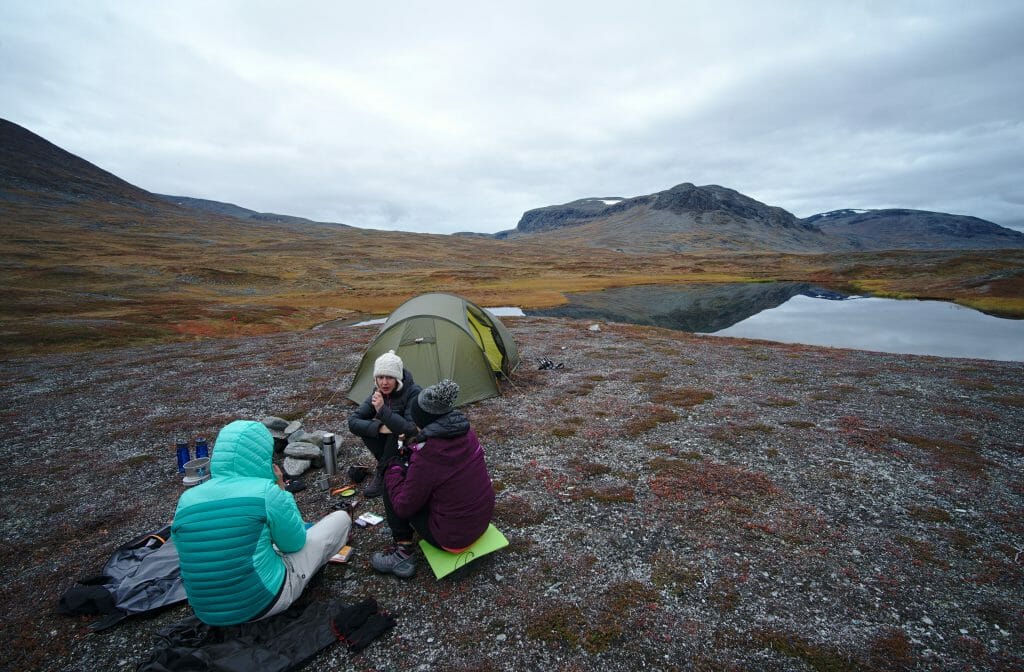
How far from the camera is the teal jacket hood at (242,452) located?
489 cm

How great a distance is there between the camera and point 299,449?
9758 millimetres

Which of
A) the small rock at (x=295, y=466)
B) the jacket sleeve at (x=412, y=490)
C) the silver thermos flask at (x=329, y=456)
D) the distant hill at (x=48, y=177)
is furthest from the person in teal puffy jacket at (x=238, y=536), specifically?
the distant hill at (x=48, y=177)

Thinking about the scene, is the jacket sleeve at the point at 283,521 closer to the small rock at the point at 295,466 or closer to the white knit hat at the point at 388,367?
the white knit hat at the point at 388,367

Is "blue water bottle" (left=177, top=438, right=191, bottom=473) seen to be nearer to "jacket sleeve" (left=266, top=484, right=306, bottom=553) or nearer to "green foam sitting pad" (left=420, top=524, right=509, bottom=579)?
"jacket sleeve" (left=266, top=484, right=306, bottom=553)

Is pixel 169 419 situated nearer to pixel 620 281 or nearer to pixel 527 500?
pixel 527 500

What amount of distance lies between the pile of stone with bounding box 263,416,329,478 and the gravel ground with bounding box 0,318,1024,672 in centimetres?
89

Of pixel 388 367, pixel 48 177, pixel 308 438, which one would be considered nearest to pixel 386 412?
pixel 388 367

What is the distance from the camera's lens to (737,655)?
204 inches

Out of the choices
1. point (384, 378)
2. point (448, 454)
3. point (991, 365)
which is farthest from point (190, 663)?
point (991, 365)

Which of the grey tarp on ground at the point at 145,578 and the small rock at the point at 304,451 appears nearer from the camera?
the grey tarp on ground at the point at 145,578

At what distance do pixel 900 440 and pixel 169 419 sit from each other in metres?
20.1

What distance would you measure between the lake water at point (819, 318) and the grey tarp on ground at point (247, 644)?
109 feet

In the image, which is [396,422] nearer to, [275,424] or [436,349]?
[275,424]

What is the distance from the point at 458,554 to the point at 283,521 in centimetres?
245
